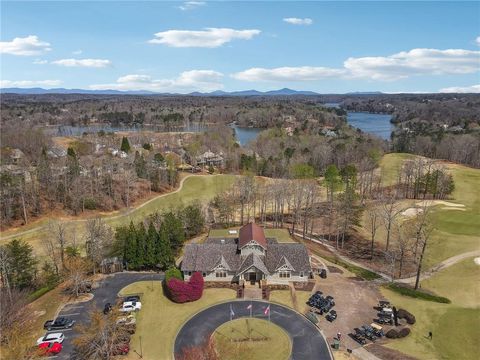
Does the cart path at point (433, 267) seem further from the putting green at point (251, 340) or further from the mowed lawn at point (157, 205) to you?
the mowed lawn at point (157, 205)

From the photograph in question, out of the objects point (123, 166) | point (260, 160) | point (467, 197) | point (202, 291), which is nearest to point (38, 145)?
point (123, 166)

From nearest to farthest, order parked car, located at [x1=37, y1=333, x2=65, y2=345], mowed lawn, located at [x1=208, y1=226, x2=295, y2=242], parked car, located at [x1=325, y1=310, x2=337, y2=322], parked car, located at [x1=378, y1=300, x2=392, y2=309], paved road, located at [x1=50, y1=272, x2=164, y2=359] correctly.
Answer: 1. parked car, located at [x1=37, y1=333, x2=65, y2=345]
2. paved road, located at [x1=50, y1=272, x2=164, y2=359]
3. parked car, located at [x1=325, y1=310, x2=337, y2=322]
4. parked car, located at [x1=378, y1=300, x2=392, y2=309]
5. mowed lawn, located at [x1=208, y1=226, x2=295, y2=242]

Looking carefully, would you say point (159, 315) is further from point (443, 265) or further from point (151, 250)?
point (443, 265)

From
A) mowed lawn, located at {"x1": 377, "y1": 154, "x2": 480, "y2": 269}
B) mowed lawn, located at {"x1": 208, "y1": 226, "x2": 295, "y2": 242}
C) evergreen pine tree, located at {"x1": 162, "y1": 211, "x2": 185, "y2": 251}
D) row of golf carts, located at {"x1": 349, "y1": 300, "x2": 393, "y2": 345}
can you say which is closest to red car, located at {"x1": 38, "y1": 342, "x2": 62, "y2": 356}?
evergreen pine tree, located at {"x1": 162, "y1": 211, "x2": 185, "y2": 251}

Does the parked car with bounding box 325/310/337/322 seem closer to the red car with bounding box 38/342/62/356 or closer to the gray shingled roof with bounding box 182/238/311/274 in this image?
the gray shingled roof with bounding box 182/238/311/274

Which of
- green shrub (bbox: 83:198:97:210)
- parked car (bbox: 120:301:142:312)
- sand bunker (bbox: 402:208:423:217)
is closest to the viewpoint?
parked car (bbox: 120:301:142:312)

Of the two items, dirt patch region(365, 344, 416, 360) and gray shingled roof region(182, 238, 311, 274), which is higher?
gray shingled roof region(182, 238, 311, 274)

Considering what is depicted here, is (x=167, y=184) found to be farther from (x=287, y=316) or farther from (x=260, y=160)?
(x=287, y=316)

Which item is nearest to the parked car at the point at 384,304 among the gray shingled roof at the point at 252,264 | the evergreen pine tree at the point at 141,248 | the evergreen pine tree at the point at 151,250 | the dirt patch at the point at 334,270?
the dirt patch at the point at 334,270
